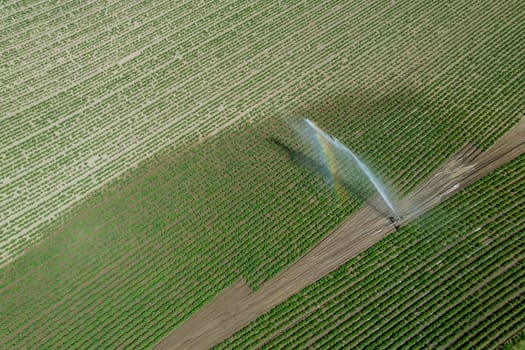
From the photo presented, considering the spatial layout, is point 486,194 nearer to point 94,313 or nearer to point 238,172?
point 238,172

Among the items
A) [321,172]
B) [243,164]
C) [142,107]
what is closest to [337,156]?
[321,172]

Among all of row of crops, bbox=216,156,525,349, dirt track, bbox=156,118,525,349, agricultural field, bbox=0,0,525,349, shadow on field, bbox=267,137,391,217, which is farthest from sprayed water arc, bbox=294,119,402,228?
row of crops, bbox=216,156,525,349

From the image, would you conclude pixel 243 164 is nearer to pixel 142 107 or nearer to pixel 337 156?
pixel 337 156

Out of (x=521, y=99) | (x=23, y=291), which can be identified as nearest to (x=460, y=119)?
(x=521, y=99)

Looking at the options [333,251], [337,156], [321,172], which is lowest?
[333,251]

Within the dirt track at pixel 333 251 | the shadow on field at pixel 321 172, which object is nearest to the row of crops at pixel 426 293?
the dirt track at pixel 333 251

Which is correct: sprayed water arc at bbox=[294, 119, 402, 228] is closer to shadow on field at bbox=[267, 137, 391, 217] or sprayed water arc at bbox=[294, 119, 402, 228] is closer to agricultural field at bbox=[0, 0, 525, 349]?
shadow on field at bbox=[267, 137, 391, 217]

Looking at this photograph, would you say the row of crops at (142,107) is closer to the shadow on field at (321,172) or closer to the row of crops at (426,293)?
the shadow on field at (321,172)
